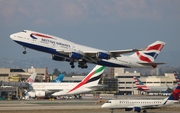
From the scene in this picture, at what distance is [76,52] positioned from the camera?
8606 cm

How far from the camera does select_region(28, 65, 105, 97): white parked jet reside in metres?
122

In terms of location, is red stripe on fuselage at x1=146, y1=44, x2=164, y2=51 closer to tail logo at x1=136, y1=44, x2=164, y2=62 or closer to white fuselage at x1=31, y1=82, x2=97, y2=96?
tail logo at x1=136, y1=44, x2=164, y2=62

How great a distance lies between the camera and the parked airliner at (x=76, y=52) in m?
82.6

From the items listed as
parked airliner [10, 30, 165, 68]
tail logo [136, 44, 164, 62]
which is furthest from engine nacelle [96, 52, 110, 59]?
tail logo [136, 44, 164, 62]

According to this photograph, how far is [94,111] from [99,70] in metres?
45.3

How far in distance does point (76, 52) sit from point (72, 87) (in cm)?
4146

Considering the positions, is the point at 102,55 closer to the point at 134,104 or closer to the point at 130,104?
the point at 130,104

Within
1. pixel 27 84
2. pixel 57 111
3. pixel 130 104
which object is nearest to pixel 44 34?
pixel 57 111

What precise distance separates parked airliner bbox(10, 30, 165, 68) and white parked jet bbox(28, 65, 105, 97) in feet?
90.8

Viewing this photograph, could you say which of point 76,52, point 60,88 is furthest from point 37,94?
point 76,52

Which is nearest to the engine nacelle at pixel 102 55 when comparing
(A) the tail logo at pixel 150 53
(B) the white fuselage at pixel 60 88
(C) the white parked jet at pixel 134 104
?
(C) the white parked jet at pixel 134 104

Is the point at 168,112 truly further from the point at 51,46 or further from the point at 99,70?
the point at 99,70

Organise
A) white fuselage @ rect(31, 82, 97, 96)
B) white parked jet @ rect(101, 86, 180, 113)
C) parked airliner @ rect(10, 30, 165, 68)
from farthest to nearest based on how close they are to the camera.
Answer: white fuselage @ rect(31, 82, 97, 96) → parked airliner @ rect(10, 30, 165, 68) → white parked jet @ rect(101, 86, 180, 113)

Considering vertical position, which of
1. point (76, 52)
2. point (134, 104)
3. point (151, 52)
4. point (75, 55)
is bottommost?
point (134, 104)
